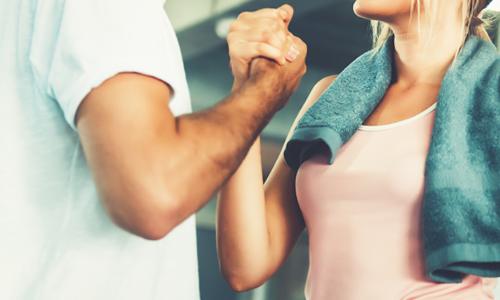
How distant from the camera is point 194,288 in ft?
2.59

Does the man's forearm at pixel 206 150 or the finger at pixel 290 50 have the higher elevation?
the man's forearm at pixel 206 150

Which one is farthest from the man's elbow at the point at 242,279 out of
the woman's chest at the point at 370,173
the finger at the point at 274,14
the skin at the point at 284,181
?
the finger at the point at 274,14

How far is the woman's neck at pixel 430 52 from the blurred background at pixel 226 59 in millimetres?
2069

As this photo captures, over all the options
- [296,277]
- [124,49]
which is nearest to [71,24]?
[124,49]

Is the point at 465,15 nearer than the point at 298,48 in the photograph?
No

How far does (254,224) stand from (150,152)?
46 cm

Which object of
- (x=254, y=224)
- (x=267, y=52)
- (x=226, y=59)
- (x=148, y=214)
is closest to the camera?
(x=148, y=214)

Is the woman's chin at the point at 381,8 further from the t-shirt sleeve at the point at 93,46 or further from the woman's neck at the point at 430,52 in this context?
the t-shirt sleeve at the point at 93,46

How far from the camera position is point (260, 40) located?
936 mm

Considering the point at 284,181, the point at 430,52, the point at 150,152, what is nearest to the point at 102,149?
the point at 150,152

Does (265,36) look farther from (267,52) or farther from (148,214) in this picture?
(148,214)

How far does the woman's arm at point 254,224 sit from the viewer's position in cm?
106

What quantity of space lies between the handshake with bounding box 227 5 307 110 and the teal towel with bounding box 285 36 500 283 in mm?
158

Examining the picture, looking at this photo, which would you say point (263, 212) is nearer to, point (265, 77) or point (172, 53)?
point (265, 77)
